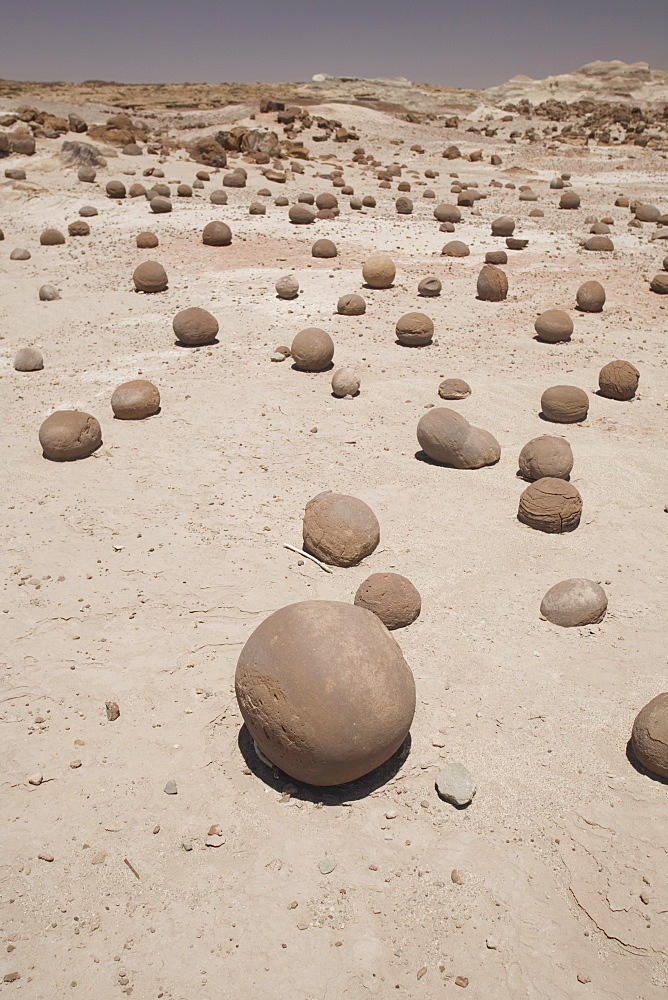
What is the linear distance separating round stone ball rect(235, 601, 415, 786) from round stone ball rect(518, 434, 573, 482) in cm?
411

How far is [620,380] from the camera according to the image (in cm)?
1002

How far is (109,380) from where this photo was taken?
35.5 feet

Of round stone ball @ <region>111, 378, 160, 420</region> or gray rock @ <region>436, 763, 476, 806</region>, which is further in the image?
round stone ball @ <region>111, 378, 160, 420</region>

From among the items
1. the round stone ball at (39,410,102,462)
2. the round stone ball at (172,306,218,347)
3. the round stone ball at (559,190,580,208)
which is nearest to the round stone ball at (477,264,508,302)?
the round stone ball at (172,306,218,347)

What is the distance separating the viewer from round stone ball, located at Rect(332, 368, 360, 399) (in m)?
9.98

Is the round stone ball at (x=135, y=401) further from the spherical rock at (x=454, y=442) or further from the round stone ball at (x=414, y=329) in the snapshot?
the round stone ball at (x=414, y=329)

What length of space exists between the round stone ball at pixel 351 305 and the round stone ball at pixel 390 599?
796cm

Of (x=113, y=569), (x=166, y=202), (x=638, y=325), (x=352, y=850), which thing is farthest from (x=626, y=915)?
(x=166, y=202)

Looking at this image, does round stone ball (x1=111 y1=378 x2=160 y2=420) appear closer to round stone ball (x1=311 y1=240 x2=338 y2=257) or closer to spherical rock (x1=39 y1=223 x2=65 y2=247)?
round stone ball (x1=311 y1=240 x2=338 y2=257)

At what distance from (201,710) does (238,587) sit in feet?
4.66

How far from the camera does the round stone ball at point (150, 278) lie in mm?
13977

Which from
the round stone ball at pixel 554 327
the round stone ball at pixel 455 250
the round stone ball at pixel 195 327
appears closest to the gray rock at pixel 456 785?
the round stone ball at pixel 195 327

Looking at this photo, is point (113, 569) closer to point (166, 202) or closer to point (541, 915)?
point (541, 915)

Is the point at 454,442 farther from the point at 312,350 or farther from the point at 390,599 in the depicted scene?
the point at 312,350
